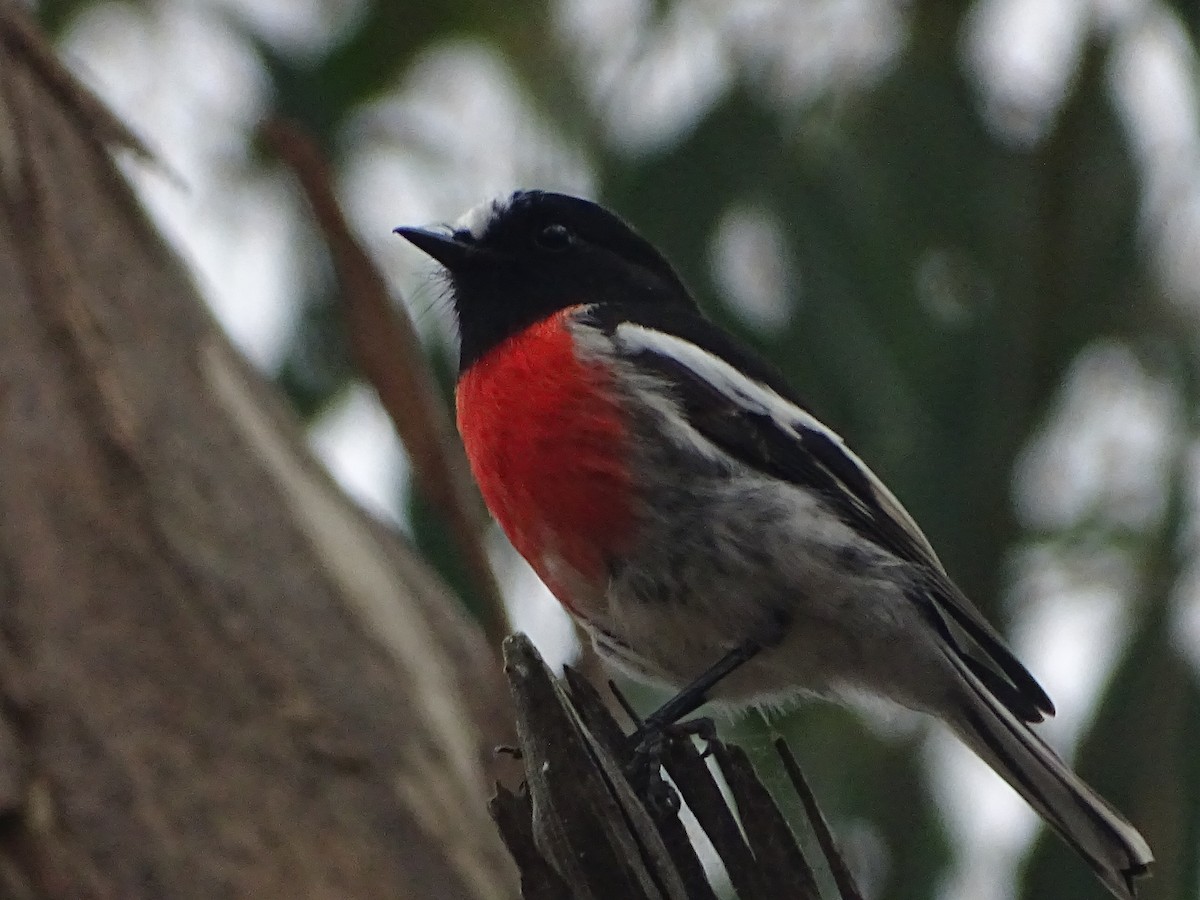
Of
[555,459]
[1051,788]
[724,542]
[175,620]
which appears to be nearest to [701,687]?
[724,542]

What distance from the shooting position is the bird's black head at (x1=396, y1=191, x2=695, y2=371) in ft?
11.1

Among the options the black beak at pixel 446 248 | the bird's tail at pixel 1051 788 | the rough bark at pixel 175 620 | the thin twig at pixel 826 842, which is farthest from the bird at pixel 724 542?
the rough bark at pixel 175 620

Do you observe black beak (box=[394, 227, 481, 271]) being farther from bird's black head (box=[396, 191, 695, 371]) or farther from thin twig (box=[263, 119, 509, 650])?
thin twig (box=[263, 119, 509, 650])

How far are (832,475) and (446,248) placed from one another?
861 mm

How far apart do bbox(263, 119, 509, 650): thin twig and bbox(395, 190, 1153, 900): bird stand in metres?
0.43

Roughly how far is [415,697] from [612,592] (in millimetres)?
1153

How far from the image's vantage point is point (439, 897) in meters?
3.64

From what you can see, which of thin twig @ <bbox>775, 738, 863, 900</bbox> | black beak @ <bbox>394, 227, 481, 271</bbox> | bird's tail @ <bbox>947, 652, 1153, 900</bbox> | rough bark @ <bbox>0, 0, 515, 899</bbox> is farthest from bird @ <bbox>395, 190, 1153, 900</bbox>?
rough bark @ <bbox>0, 0, 515, 899</bbox>

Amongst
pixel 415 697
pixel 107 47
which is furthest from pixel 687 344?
pixel 107 47

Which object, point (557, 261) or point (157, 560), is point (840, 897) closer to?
point (557, 261)

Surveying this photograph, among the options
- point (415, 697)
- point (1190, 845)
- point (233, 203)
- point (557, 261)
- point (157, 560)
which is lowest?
point (1190, 845)

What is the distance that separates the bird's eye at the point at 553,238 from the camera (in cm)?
349

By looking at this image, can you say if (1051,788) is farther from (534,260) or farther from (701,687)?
(534,260)

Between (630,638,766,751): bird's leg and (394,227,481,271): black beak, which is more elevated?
(394,227,481,271): black beak
